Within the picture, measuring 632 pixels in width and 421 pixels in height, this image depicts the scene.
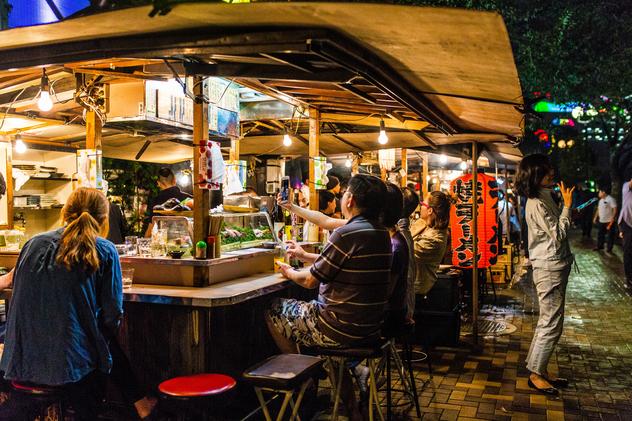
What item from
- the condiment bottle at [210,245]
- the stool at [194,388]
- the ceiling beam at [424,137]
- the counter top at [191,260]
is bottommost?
the stool at [194,388]

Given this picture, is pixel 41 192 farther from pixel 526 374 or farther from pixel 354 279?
pixel 526 374

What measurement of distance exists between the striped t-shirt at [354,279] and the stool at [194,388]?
38.6 inches

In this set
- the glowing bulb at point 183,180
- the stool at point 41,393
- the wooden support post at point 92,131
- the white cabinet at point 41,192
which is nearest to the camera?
the stool at point 41,393

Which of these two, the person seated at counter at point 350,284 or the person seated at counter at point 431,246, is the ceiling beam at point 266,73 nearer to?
the person seated at counter at point 350,284

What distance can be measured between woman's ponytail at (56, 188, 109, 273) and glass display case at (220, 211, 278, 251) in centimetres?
178

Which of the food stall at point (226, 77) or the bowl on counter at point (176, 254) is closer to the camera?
the food stall at point (226, 77)

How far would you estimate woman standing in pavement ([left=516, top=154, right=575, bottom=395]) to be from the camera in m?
6.46

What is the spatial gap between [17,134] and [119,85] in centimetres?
428

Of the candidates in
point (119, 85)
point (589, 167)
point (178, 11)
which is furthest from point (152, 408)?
point (589, 167)

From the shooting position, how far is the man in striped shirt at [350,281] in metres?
4.57

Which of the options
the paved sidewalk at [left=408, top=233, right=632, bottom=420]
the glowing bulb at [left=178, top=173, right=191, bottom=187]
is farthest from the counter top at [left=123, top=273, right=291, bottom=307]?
the glowing bulb at [left=178, top=173, right=191, bottom=187]

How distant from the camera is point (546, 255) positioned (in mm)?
6508

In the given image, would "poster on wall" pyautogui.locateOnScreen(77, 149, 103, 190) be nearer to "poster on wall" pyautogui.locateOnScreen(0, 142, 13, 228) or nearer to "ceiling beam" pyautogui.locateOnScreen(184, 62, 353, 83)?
"ceiling beam" pyautogui.locateOnScreen(184, 62, 353, 83)

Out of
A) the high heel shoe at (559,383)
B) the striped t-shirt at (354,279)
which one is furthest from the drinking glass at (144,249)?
the high heel shoe at (559,383)
